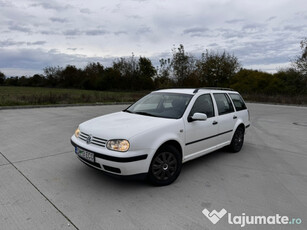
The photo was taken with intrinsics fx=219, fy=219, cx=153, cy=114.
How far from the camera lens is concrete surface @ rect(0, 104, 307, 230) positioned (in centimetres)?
258

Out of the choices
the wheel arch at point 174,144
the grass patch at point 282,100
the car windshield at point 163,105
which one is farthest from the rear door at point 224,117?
the grass patch at point 282,100

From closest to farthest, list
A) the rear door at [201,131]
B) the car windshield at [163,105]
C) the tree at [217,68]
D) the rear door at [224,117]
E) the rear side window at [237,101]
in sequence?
the rear door at [201,131] < the car windshield at [163,105] < the rear door at [224,117] < the rear side window at [237,101] < the tree at [217,68]

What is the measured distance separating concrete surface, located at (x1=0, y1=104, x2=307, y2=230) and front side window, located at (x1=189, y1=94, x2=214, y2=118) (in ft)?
3.57

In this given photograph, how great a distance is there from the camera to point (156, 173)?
3373 millimetres

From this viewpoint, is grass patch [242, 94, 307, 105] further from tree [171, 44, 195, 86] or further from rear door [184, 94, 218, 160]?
rear door [184, 94, 218, 160]

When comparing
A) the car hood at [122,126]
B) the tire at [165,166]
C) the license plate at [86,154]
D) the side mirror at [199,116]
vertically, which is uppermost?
the side mirror at [199,116]

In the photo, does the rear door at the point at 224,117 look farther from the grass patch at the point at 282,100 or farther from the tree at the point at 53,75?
the tree at the point at 53,75

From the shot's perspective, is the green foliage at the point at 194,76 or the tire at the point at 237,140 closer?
the tire at the point at 237,140

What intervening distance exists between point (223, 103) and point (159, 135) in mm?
2265

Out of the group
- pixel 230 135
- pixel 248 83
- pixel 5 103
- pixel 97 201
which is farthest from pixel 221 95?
pixel 248 83

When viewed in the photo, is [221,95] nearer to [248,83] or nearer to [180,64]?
[180,64]

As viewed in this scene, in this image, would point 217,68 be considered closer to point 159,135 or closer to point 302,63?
point 302,63

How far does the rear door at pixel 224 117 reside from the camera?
461 centimetres

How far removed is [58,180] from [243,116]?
440cm
